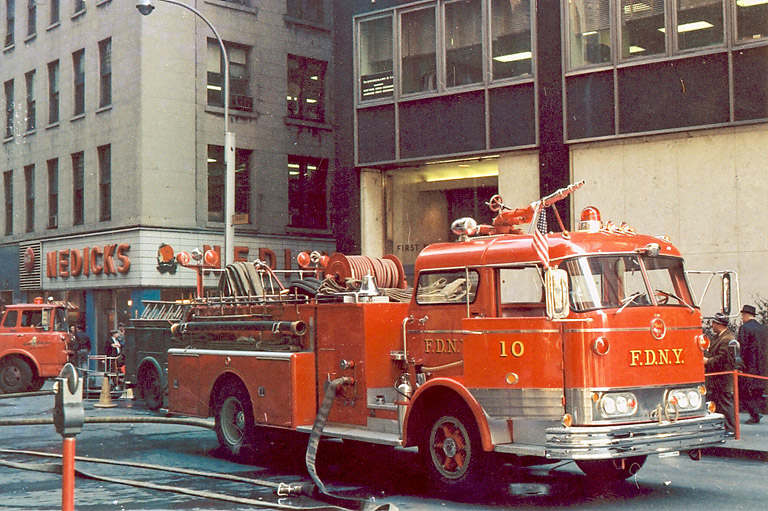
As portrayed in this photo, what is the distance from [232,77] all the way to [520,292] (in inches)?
992

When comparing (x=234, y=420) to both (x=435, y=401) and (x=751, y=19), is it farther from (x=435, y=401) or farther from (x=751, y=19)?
(x=751, y=19)

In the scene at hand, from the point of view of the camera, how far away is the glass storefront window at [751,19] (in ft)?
57.5

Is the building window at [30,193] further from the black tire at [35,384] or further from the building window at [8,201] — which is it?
the black tire at [35,384]

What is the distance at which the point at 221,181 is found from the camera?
33156 millimetres

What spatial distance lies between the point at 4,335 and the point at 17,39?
18218 mm

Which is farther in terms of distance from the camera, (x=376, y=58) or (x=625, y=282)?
(x=376, y=58)

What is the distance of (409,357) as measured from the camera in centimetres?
1070

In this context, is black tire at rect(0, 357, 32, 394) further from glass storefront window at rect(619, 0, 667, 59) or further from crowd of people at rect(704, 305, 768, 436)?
crowd of people at rect(704, 305, 768, 436)

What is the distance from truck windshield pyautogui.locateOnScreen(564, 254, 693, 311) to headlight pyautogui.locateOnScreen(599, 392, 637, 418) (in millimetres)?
808

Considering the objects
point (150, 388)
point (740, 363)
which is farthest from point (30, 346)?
point (740, 363)

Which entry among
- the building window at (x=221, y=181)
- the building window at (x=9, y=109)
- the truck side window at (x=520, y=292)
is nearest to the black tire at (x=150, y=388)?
the truck side window at (x=520, y=292)

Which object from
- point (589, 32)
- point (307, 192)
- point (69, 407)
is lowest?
point (69, 407)

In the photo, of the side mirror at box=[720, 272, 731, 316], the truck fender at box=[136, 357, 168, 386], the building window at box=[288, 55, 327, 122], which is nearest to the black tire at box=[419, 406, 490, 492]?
the side mirror at box=[720, 272, 731, 316]

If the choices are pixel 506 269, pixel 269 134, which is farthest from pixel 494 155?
pixel 269 134
